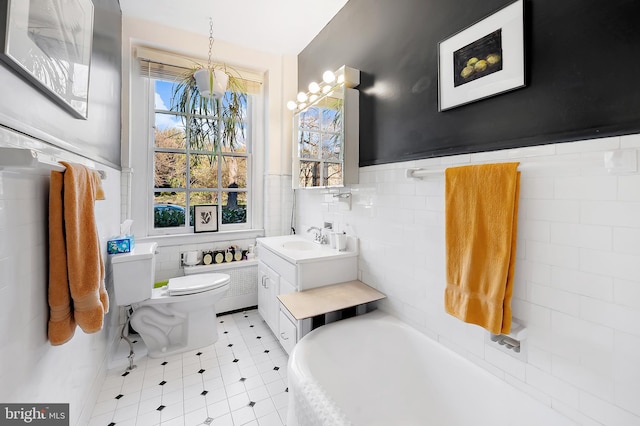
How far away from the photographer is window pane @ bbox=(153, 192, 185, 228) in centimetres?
275

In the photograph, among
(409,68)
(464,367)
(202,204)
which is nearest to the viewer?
(464,367)

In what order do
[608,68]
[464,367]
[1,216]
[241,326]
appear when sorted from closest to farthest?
[1,216] → [608,68] → [464,367] → [241,326]

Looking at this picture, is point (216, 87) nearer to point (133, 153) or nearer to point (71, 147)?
point (133, 153)

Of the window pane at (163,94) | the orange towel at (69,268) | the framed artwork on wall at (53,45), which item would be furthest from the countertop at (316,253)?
the window pane at (163,94)

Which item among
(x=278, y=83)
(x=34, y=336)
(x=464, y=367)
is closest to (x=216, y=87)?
(x=278, y=83)

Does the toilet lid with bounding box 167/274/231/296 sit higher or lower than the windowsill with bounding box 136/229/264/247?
lower

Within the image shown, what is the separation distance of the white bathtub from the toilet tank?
4.19ft

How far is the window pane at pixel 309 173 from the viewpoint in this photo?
8.02ft

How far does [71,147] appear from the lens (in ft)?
4.09

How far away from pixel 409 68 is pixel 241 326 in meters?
2.67

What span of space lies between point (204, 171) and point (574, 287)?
306cm

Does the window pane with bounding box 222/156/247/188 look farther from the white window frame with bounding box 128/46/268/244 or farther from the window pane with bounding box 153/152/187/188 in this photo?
the white window frame with bounding box 128/46/268/244
